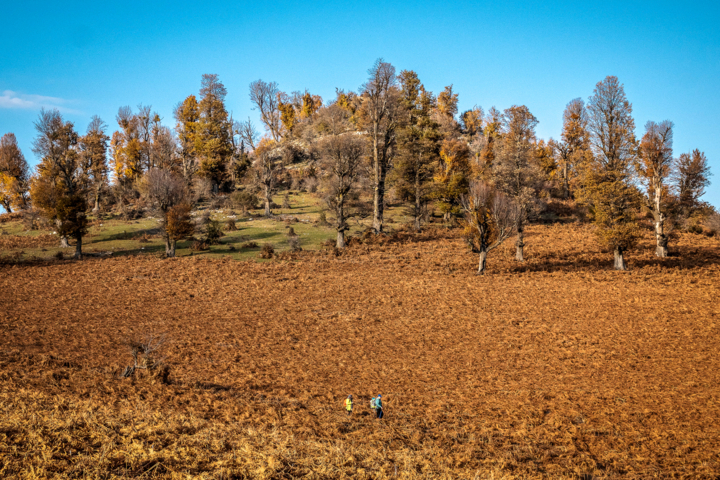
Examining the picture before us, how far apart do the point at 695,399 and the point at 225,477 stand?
13.2 m

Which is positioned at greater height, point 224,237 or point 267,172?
point 267,172

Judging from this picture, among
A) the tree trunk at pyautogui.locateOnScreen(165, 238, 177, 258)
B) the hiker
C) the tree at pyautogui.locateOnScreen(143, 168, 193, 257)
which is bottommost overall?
the hiker

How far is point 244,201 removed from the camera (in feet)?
164

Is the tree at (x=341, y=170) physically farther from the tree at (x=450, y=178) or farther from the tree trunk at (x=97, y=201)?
the tree trunk at (x=97, y=201)

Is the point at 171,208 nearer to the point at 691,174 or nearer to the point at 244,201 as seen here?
the point at 244,201

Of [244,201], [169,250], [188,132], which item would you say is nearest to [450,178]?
[244,201]

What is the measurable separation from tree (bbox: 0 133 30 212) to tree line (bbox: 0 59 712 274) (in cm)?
19

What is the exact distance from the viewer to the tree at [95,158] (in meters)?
50.0

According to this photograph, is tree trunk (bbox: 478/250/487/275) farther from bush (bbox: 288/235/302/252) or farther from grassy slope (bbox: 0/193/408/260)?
bush (bbox: 288/235/302/252)

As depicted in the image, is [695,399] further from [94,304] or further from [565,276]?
[94,304]

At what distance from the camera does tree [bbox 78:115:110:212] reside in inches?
1967

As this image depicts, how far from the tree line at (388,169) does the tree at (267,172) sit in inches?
13.5

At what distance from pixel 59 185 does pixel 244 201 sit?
19134 mm

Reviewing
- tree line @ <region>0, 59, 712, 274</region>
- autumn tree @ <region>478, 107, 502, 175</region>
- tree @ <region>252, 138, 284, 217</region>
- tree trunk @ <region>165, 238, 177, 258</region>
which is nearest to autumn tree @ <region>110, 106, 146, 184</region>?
tree line @ <region>0, 59, 712, 274</region>
